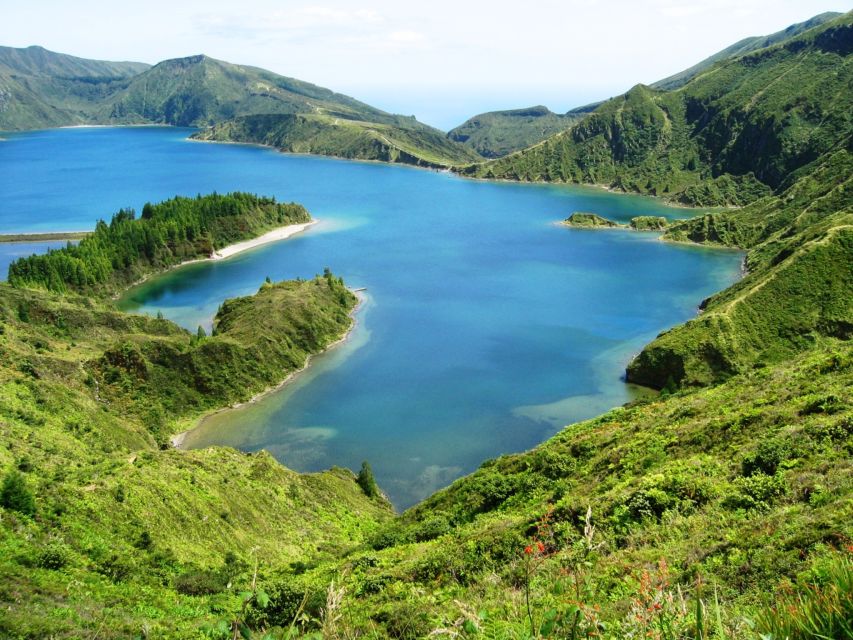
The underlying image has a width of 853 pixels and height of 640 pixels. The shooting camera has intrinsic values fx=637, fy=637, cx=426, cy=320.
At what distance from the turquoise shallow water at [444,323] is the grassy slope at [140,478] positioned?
17.8 ft

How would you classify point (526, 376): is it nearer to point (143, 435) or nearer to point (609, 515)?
point (143, 435)

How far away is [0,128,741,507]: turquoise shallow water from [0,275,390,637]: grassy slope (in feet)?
17.8

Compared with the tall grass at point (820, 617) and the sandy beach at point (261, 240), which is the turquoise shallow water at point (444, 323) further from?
the tall grass at point (820, 617)

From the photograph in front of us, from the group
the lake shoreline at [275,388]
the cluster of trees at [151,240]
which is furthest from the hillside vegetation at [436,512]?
the cluster of trees at [151,240]

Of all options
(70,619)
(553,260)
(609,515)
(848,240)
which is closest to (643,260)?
(553,260)

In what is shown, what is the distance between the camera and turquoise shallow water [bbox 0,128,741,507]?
205 feet

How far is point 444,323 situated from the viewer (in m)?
95.1

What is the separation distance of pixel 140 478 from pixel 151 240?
97491mm

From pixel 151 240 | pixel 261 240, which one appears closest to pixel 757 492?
pixel 151 240

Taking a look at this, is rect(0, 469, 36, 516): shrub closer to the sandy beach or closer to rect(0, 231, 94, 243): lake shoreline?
the sandy beach

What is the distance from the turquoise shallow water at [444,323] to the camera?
62469mm

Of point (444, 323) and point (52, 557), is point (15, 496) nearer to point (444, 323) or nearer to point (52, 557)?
point (52, 557)

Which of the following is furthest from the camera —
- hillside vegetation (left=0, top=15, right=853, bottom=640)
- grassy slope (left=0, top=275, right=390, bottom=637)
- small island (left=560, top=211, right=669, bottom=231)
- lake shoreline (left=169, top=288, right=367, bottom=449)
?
small island (left=560, top=211, right=669, bottom=231)

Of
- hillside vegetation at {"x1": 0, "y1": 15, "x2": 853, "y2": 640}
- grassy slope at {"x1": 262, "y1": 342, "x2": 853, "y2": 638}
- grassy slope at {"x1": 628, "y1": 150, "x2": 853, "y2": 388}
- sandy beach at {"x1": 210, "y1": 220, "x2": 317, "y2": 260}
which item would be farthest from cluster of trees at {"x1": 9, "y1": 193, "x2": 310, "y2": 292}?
grassy slope at {"x1": 628, "y1": 150, "x2": 853, "y2": 388}
